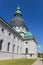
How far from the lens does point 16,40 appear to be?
3881 centimetres

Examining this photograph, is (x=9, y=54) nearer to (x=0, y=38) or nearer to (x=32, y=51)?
(x=0, y=38)

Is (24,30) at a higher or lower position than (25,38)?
higher

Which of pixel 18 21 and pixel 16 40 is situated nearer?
pixel 16 40

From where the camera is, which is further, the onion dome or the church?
the onion dome

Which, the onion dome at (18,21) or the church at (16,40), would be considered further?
the onion dome at (18,21)

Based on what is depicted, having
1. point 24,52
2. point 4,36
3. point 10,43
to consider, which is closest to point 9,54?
point 10,43

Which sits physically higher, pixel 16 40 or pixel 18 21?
pixel 18 21

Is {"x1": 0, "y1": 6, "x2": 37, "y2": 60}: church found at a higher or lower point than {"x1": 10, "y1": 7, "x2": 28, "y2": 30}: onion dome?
lower

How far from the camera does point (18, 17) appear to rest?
56562 mm

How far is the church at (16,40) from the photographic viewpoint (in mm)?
29089

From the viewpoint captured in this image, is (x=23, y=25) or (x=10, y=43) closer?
(x=10, y=43)

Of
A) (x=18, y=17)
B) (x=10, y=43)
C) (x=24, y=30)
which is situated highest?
(x=18, y=17)

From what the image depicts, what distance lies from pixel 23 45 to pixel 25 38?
341 centimetres

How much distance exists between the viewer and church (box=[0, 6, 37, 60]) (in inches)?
1145
